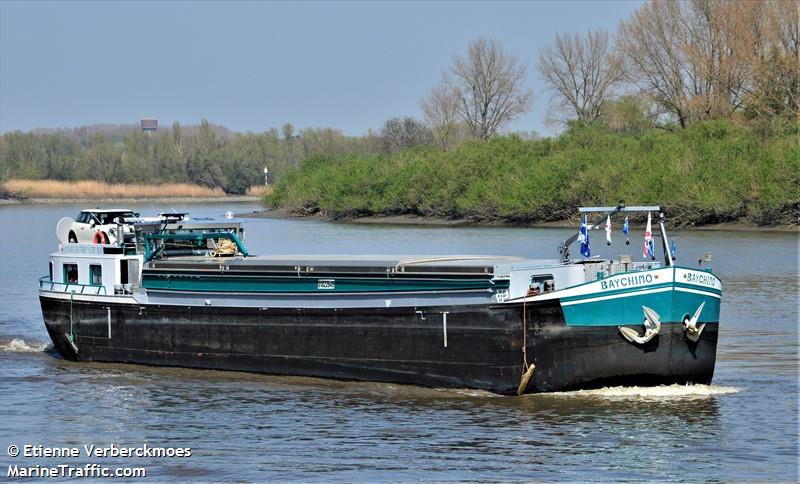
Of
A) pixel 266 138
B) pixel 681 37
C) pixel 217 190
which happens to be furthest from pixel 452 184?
pixel 266 138

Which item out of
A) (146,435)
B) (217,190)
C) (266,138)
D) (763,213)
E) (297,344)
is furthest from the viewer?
(266,138)

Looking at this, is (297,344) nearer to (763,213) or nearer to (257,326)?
(257,326)

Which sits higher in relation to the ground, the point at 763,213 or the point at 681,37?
the point at 681,37

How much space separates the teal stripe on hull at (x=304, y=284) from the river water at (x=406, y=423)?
5.76ft

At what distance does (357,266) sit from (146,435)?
5.24 meters

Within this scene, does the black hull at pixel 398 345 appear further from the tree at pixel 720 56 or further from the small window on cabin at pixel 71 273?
the tree at pixel 720 56

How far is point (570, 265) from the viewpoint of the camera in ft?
76.6

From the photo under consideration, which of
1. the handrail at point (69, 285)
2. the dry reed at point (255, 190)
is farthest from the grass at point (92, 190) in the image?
the handrail at point (69, 285)

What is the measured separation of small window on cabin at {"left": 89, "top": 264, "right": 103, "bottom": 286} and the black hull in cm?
61

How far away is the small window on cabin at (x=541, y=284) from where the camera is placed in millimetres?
22703

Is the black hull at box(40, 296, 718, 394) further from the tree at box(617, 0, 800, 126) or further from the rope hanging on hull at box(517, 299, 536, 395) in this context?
the tree at box(617, 0, 800, 126)

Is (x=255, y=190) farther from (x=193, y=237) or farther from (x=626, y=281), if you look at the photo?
(x=626, y=281)

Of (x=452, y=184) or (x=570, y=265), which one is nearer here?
(x=570, y=265)

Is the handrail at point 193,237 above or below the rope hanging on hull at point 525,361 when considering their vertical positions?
above
